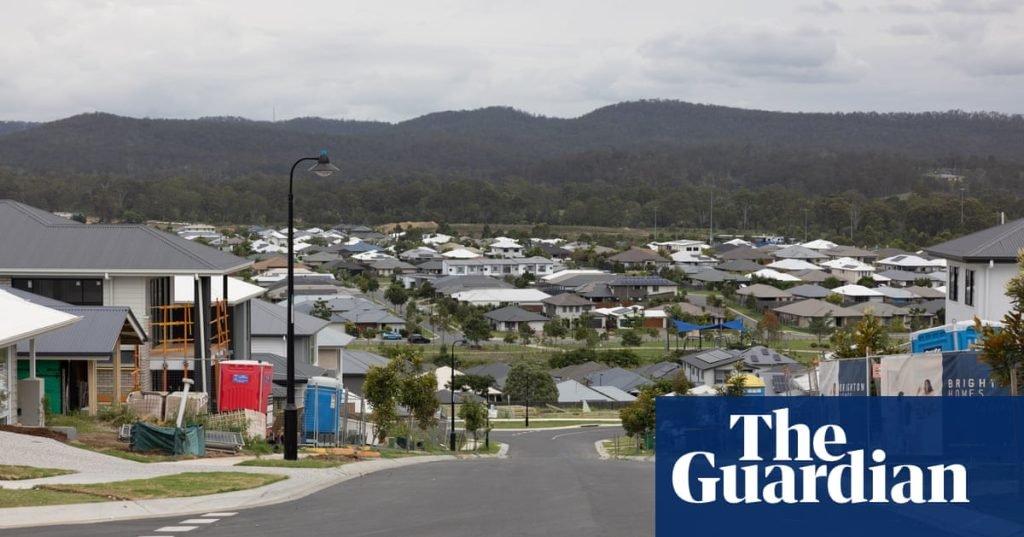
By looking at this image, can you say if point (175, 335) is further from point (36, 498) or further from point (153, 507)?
point (153, 507)

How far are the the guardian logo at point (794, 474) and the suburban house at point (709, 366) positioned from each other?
6314 cm

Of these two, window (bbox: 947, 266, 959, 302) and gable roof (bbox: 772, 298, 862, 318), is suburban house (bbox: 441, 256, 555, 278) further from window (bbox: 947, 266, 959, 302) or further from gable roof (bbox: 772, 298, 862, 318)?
window (bbox: 947, 266, 959, 302)

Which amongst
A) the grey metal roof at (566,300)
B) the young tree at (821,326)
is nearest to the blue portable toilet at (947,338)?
the young tree at (821,326)

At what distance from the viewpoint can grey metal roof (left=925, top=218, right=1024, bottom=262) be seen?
34.2m

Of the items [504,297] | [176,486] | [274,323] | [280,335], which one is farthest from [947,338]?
[504,297]

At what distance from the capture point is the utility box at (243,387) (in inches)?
1357

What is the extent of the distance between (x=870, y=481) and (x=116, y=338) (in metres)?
21.6

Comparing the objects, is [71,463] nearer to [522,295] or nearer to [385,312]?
[385,312]

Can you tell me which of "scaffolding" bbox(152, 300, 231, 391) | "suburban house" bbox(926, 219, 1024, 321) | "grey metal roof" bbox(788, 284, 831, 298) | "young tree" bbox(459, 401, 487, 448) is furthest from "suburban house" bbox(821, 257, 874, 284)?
"scaffolding" bbox(152, 300, 231, 391)

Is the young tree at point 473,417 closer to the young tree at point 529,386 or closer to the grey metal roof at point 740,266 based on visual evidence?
the young tree at point 529,386

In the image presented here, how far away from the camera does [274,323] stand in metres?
55.5

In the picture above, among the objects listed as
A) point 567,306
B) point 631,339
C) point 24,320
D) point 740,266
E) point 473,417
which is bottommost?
point 631,339

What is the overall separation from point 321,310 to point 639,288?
135 ft

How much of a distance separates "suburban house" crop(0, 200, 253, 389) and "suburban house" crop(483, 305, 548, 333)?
240ft
